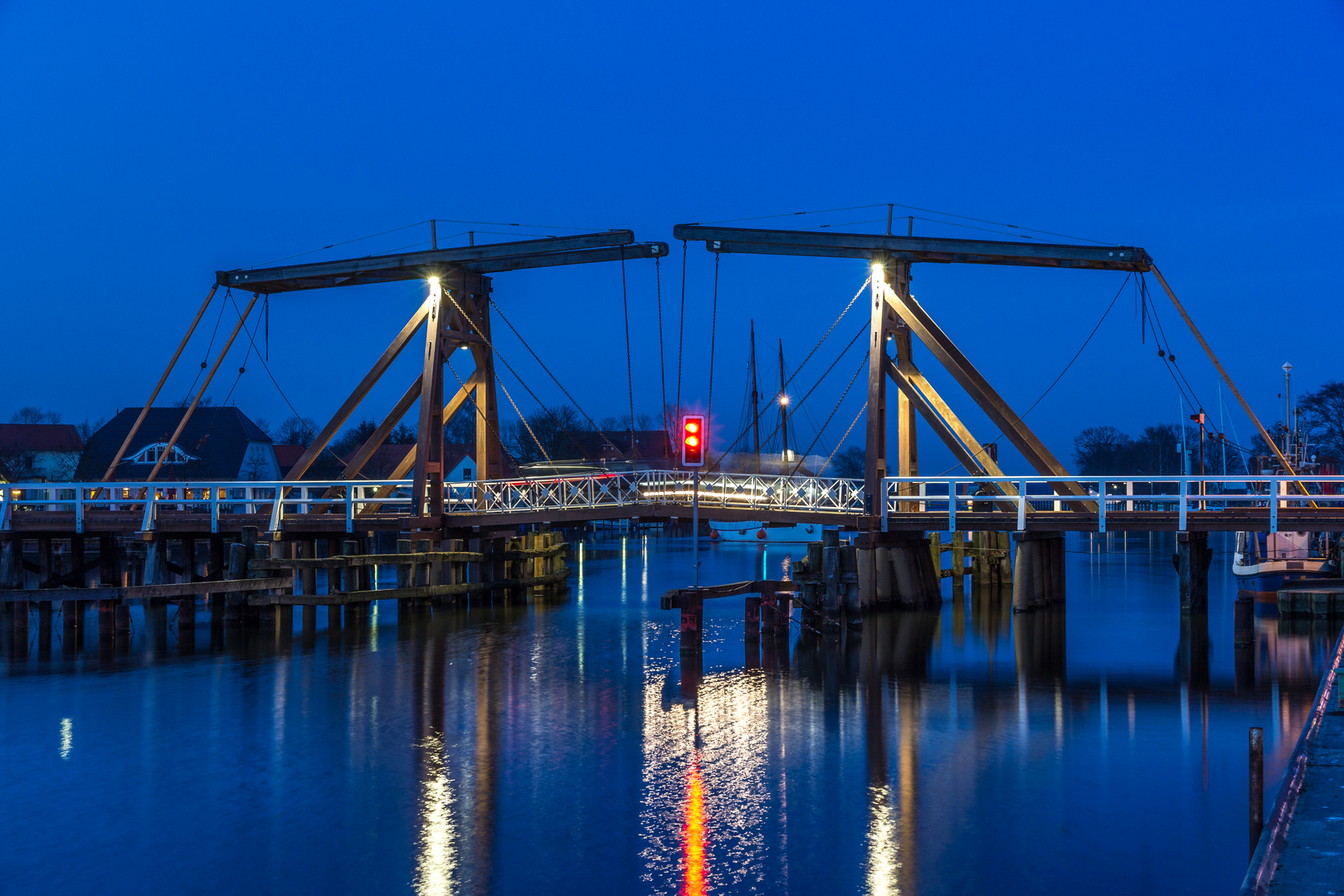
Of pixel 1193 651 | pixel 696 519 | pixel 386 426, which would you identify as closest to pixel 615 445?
pixel 386 426

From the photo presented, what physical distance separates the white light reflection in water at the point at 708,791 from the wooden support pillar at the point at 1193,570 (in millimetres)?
13609

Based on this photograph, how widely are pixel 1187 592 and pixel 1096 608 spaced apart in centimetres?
367

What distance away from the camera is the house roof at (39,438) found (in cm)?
8131

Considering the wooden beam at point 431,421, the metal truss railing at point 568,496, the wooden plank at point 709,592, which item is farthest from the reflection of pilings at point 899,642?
the wooden beam at point 431,421

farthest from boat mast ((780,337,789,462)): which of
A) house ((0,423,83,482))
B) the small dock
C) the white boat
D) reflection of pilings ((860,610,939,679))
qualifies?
house ((0,423,83,482))

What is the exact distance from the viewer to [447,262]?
25562 mm

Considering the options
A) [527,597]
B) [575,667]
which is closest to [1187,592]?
[575,667]

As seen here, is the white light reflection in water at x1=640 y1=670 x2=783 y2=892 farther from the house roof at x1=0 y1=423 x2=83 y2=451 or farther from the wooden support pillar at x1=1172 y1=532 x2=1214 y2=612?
the house roof at x1=0 y1=423 x2=83 y2=451

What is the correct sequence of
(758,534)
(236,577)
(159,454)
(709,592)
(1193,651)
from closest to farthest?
(709,592) < (1193,651) < (236,577) < (159,454) < (758,534)

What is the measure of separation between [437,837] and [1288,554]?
1148 inches

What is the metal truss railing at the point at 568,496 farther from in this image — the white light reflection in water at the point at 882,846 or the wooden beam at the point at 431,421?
the white light reflection in water at the point at 882,846

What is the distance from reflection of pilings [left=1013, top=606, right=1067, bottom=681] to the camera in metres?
17.7

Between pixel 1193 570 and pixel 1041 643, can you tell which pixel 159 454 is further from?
pixel 1193 570

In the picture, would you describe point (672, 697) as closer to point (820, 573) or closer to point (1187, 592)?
point (820, 573)
